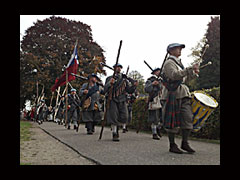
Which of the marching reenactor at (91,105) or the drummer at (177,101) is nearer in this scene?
the drummer at (177,101)

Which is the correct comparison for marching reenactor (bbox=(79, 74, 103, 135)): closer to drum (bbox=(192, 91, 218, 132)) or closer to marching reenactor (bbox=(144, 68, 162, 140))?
marching reenactor (bbox=(144, 68, 162, 140))

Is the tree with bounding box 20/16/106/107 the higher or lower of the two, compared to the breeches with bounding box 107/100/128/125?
higher

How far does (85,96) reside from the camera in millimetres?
9906

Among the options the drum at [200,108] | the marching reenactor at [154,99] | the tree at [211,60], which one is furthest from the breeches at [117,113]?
the tree at [211,60]

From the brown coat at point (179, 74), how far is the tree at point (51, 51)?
2272 centimetres

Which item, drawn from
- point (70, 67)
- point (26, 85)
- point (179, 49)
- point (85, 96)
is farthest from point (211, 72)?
point (179, 49)

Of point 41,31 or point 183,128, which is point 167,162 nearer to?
point 183,128

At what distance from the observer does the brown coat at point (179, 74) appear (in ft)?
15.8

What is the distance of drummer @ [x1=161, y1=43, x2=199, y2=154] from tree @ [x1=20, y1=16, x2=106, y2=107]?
895 inches

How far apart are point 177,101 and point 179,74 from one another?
0.52 metres

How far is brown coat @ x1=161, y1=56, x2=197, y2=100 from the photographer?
4.82 m

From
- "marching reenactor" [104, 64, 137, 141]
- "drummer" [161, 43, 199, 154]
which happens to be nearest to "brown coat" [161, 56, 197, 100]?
"drummer" [161, 43, 199, 154]

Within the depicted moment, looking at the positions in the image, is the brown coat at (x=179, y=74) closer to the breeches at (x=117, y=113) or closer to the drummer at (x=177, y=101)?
the drummer at (x=177, y=101)

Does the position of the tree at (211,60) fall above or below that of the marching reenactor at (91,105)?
above
